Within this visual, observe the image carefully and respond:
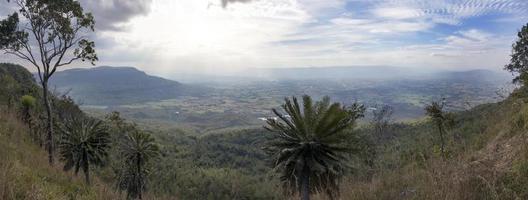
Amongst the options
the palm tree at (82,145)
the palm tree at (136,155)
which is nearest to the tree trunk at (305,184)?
the palm tree at (82,145)

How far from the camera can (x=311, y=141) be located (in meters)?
14.3

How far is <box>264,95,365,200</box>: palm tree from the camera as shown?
14.4 meters

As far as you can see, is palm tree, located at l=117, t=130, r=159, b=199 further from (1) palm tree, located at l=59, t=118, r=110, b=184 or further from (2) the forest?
(1) palm tree, located at l=59, t=118, r=110, b=184

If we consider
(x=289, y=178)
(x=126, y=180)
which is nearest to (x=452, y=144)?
(x=289, y=178)

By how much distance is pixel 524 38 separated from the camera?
41094 millimetres

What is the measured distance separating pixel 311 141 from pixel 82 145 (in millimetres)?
20769

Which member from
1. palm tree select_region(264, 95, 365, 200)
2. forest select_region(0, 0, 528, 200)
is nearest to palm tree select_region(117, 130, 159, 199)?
forest select_region(0, 0, 528, 200)

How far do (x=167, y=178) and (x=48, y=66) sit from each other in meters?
55.7

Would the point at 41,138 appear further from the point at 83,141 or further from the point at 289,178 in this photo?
the point at 289,178

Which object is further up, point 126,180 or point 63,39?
point 63,39

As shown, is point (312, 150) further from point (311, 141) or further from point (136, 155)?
point (136, 155)

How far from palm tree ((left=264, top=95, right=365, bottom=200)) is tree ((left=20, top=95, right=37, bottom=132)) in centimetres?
3069

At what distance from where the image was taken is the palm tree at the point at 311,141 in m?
14.4

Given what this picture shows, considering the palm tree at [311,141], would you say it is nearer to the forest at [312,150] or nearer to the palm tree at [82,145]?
the forest at [312,150]
